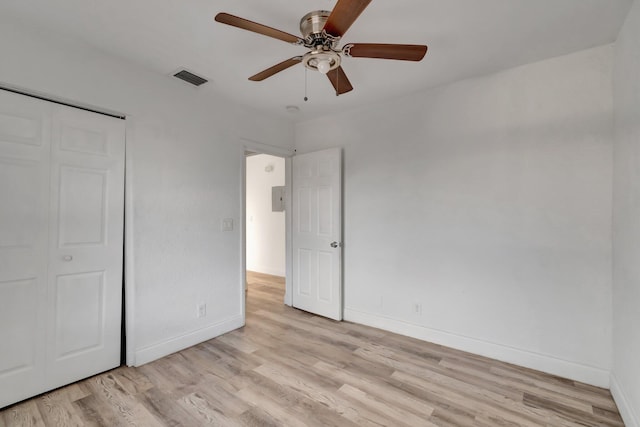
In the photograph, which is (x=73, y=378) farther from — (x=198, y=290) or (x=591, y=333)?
Answer: (x=591, y=333)

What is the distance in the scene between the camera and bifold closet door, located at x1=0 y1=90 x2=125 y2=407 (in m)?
1.93

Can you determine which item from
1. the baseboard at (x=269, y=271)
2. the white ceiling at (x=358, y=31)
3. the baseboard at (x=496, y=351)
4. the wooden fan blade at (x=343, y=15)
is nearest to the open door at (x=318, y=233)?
the baseboard at (x=496, y=351)

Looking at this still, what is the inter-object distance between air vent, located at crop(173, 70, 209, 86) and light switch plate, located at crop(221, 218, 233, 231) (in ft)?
4.48

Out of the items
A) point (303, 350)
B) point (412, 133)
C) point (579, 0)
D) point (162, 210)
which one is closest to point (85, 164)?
point (162, 210)

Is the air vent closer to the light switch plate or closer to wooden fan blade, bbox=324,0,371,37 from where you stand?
the light switch plate

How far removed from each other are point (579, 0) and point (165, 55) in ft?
9.21

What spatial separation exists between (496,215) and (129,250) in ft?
10.4

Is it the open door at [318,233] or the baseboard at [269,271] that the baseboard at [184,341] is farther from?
the baseboard at [269,271]

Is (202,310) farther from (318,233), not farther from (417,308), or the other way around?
(417,308)

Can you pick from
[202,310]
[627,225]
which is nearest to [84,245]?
[202,310]

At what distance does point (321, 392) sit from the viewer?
213 cm

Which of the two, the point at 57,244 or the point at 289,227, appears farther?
the point at 289,227

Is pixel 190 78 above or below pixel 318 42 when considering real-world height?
above

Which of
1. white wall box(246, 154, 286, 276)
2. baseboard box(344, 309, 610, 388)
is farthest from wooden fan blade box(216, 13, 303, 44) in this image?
white wall box(246, 154, 286, 276)
